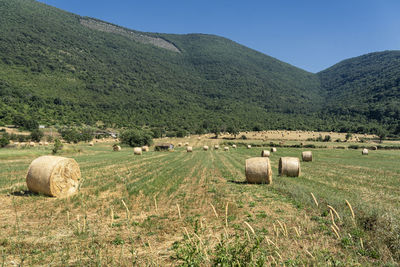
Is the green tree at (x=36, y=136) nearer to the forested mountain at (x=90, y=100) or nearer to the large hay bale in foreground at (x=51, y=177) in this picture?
the forested mountain at (x=90, y=100)

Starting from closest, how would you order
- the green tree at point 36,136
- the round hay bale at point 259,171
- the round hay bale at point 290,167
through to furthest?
the round hay bale at point 259,171, the round hay bale at point 290,167, the green tree at point 36,136

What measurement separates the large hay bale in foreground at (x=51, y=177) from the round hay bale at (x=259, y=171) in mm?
12366

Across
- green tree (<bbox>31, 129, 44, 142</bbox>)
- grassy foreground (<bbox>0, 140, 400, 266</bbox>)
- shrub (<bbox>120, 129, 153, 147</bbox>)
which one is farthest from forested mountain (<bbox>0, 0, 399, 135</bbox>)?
grassy foreground (<bbox>0, 140, 400, 266</bbox>)

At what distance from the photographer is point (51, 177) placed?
12.6 metres

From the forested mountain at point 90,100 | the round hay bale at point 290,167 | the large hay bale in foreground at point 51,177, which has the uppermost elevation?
the forested mountain at point 90,100

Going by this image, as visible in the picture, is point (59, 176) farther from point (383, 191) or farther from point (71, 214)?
point (383, 191)

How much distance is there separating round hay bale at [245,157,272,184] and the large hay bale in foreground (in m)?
12.4

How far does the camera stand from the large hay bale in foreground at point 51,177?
41.2 ft

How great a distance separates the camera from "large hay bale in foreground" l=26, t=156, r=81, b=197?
12.6 meters

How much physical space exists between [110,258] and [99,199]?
6.87m

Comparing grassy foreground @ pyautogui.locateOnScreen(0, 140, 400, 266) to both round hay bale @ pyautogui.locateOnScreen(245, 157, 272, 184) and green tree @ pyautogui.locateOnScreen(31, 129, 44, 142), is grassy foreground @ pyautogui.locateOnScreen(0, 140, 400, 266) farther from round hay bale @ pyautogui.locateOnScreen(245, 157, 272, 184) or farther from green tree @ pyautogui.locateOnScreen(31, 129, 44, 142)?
green tree @ pyautogui.locateOnScreen(31, 129, 44, 142)

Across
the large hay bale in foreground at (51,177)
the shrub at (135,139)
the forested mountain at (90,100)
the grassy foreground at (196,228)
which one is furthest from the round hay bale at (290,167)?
the forested mountain at (90,100)

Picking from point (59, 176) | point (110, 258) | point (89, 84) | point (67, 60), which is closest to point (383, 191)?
point (110, 258)

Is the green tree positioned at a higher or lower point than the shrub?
higher
